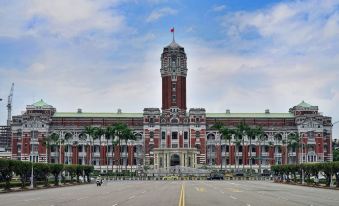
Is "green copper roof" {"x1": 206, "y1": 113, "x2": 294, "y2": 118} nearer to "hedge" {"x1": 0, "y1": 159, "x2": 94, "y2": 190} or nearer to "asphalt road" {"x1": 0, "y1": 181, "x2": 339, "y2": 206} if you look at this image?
"hedge" {"x1": 0, "y1": 159, "x2": 94, "y2": 190}

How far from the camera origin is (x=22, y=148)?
554ft

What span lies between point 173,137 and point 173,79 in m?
19.3

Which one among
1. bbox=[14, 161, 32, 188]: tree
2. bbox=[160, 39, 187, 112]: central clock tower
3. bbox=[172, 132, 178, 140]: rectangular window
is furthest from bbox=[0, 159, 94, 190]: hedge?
bbox=[160, 39, 187, 112]: central clock tower

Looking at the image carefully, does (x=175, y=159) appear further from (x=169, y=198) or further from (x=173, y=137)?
(x=169, y=198)

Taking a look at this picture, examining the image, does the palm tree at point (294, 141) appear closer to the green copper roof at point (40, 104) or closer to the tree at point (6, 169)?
the green copper roof at point (40, 104)

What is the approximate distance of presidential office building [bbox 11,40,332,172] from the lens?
170m

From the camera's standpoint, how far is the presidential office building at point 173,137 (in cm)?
17000

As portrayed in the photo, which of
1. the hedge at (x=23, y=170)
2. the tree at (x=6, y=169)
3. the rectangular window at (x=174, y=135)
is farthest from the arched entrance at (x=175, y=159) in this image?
the tree at (x=6, y=169)

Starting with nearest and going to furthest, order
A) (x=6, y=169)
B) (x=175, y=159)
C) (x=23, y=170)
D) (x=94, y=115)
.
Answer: (x=6, y=169), (x=23, y=170), (x=175, y=159), (x=94, y=115)

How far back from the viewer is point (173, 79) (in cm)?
17812

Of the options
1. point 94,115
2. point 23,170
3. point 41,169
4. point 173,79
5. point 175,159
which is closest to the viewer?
point 23,170

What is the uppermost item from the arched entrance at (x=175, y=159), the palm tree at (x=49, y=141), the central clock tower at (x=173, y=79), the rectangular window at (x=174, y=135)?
the central clock tower at (x=173, y=79)

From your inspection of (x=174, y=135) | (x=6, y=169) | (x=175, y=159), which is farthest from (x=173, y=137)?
(x=6, y=169)

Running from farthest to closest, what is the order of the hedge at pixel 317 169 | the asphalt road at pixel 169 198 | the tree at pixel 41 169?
the tree at pixel 41 169, the hedge at pixel 317 169, the asphalt road at pixel 169 198
